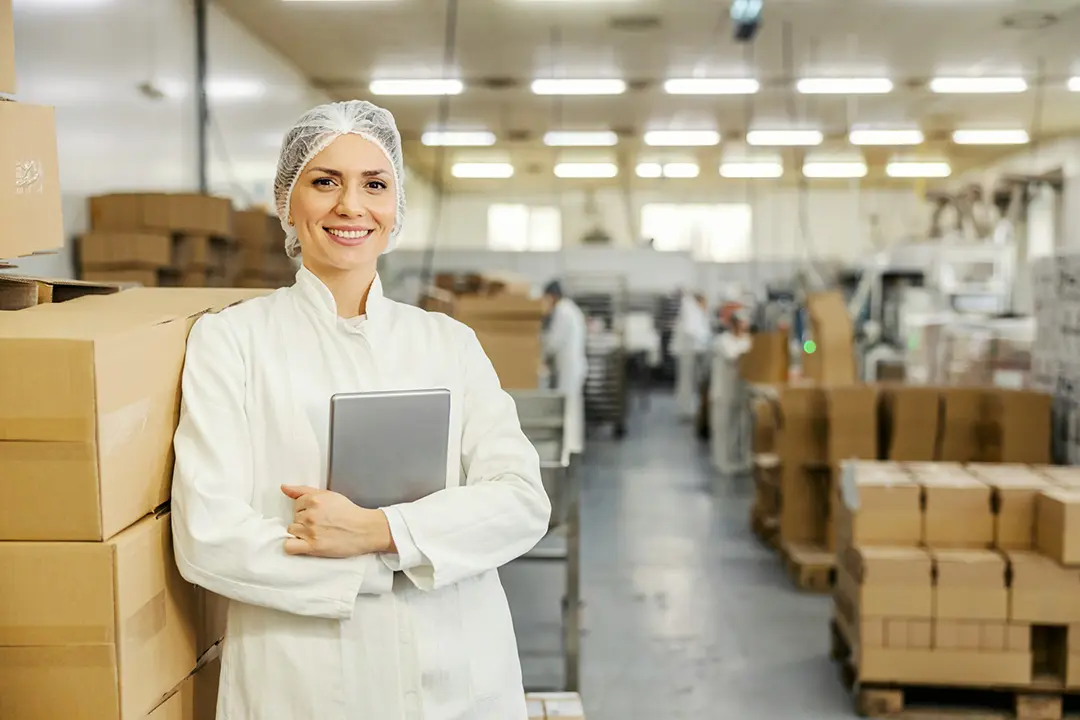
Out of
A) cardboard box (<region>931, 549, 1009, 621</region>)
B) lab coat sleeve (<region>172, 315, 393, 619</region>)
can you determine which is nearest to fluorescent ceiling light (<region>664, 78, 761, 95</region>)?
cardboard box (<region>931, 549, 1009, 621</region>)

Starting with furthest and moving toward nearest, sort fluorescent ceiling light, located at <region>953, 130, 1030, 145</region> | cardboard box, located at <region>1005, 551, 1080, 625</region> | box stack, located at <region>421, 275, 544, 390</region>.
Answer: fluorescent ceiling light, located at <region>953, 130, 1030, 145</region> < box stack, located at <region>421, 275, 544, 390</region> < cardboard box, located at <region>1005, 551, 1080, 625</region>

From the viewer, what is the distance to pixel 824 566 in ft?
14.9

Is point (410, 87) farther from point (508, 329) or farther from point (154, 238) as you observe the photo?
point (154, 238)

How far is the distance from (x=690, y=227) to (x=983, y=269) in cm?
768

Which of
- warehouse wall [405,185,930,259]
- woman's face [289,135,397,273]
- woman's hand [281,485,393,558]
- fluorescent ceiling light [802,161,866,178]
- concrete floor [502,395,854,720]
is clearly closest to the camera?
woman's hand [281,485,393,558]

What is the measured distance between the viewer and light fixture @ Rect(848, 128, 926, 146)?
379 inches

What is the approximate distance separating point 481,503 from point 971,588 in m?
2.32

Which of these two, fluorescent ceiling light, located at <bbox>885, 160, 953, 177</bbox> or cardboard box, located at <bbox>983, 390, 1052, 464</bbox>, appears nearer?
cardboard box, located at <bbox>983, 390, 1052, 464</bbox>

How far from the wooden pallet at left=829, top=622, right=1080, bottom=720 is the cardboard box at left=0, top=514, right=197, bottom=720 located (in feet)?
8.74

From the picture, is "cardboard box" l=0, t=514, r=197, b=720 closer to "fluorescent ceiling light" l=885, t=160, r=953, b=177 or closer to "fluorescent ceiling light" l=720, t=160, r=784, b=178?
"fluorescent ceiling light" l=720, t=160, r=784, b=178

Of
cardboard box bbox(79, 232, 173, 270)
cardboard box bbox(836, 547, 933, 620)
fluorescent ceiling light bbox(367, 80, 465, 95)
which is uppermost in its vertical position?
fluorescent ceiling light bbox(367, 80, 465, 95)

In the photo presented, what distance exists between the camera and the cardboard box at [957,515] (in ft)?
10.4

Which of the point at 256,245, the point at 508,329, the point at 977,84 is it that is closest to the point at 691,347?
the point at 977,84

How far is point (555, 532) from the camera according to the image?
327 cm
